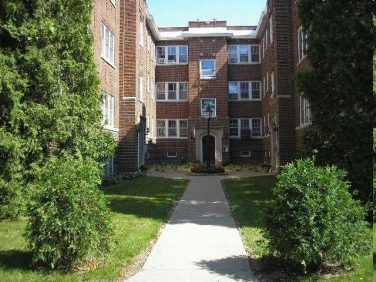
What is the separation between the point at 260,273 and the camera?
608 centimetres

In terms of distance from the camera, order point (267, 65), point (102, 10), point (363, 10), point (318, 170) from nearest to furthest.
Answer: point (318, 170) → point (363, 10) → point (102, 10) → point (267, 65)

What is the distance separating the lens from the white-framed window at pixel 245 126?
108ft

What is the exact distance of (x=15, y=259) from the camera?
6629 millimetres

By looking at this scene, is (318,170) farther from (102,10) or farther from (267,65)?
(267,65)

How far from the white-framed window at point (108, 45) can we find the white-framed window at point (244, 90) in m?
14.7

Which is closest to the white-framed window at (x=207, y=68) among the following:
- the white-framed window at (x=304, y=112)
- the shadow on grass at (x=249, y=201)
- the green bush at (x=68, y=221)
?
the white-framed window at (x=304, y=112)

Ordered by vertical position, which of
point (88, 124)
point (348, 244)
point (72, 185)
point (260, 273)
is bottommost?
point (260, 273)

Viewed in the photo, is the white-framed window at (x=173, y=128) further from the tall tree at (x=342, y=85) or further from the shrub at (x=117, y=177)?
the tall tree at (x=342, y=85)

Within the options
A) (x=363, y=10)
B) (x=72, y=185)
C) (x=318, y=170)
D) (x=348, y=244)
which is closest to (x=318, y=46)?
(x=363, y=10)

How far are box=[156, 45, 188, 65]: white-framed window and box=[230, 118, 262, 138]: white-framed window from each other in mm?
5910

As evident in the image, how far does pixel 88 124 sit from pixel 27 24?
9.16 feet

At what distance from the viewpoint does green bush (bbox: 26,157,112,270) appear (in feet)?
19.6

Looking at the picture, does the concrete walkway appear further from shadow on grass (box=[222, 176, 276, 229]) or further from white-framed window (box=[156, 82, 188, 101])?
white-framed window (box=[156, 82, 188, 101])

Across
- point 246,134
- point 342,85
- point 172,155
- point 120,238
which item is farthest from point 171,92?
point 120,238
